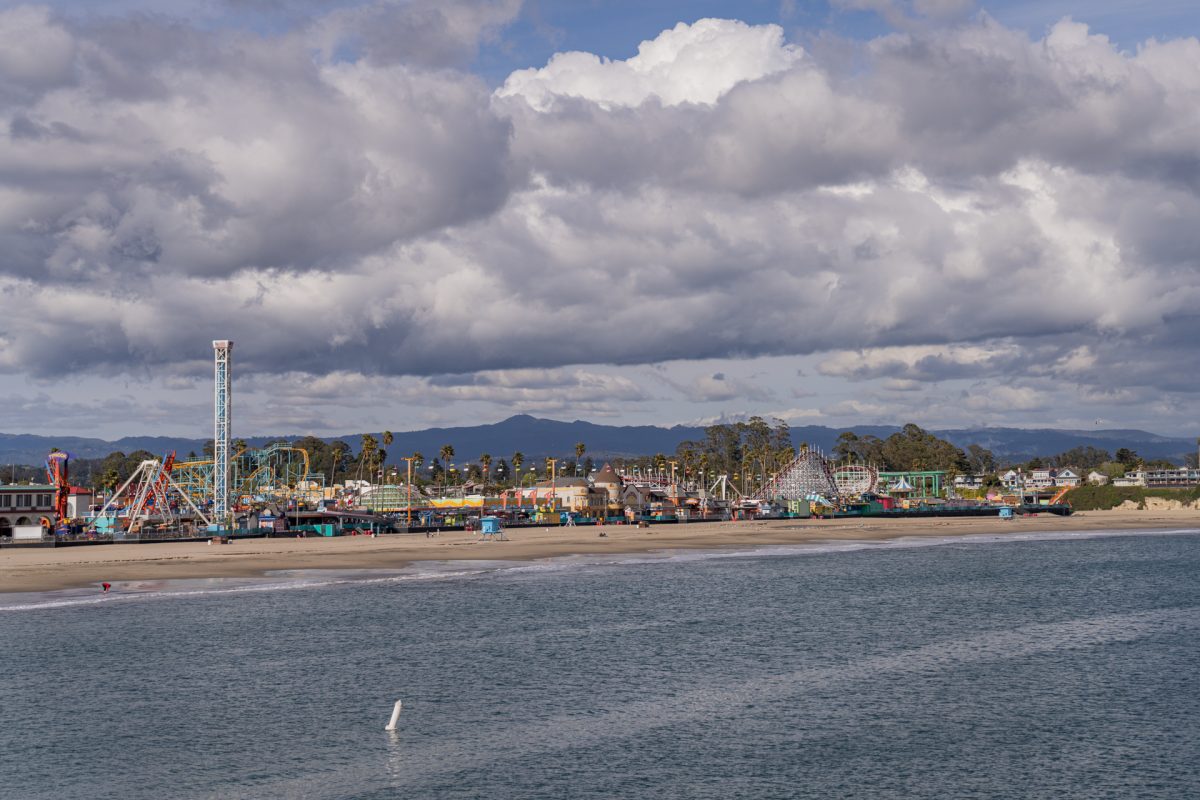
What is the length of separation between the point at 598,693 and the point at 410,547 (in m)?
77.5

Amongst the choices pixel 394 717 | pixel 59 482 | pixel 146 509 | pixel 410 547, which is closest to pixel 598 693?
pixel 394 717

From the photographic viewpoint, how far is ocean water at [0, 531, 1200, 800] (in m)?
29.2

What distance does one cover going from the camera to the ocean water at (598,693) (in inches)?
1149

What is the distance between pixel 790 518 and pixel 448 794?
565 feet

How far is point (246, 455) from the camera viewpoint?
19925 centimetres

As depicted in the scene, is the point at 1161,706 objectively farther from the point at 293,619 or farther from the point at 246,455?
the point at 246,455

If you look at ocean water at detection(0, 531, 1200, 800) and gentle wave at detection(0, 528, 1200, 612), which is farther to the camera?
gentle wave at detection(0, 528, 1200, 612)

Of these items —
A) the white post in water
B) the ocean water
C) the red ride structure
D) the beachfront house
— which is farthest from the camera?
the red ride structure

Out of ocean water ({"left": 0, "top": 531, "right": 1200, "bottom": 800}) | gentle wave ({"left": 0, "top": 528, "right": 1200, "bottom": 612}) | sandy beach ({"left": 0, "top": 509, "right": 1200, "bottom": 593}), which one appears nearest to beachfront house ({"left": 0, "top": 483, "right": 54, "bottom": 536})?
sandy beach ({"left": 0, "top": 509, "right": 1200, "bottom": 593})

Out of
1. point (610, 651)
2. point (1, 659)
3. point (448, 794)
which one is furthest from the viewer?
point (610, 651)

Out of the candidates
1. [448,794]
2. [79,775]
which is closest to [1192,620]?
[448,794]

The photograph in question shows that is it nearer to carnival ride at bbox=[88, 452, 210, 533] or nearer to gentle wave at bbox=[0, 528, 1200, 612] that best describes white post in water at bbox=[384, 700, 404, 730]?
gentle wave at bbox=[0, 528, 1200, 612]

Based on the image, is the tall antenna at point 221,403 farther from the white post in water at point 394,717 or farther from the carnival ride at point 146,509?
the white post in water at point 394,717

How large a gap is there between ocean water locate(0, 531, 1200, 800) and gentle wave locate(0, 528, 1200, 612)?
886 millimetres
